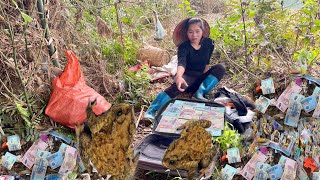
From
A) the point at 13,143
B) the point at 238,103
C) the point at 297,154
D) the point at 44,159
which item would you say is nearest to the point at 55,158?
the point at 44,159

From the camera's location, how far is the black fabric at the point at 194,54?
231 centimetres

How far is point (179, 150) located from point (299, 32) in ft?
6.11

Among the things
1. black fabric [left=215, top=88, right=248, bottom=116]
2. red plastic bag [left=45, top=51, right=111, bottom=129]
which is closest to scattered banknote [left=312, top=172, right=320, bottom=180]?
black fabric [left=215, top=88, right=248, bottom=116]

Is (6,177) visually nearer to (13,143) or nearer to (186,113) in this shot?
(13,143)

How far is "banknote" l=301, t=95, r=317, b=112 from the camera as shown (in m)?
1.56

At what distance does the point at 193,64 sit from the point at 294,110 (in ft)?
2.88

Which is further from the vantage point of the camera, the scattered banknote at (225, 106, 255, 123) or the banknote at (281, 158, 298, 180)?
A: the scattered banknote at (225, 106, 255, 123)

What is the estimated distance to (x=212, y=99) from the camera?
2559 millimetres

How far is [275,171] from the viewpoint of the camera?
175 centimetres

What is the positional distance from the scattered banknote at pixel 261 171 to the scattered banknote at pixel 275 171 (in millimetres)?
16

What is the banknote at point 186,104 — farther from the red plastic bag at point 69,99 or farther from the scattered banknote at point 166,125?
the red plastic bag at point 69,99

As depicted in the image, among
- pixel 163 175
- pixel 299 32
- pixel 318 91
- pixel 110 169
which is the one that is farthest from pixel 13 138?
pixel 299 32

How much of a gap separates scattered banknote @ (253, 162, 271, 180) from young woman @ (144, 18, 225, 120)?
0.74 metres

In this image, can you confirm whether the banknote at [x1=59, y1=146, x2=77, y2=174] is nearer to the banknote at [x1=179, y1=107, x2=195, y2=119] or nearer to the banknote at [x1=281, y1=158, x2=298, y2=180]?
the banknote at [x1=179, y1=107, x2=195, y2=119]
